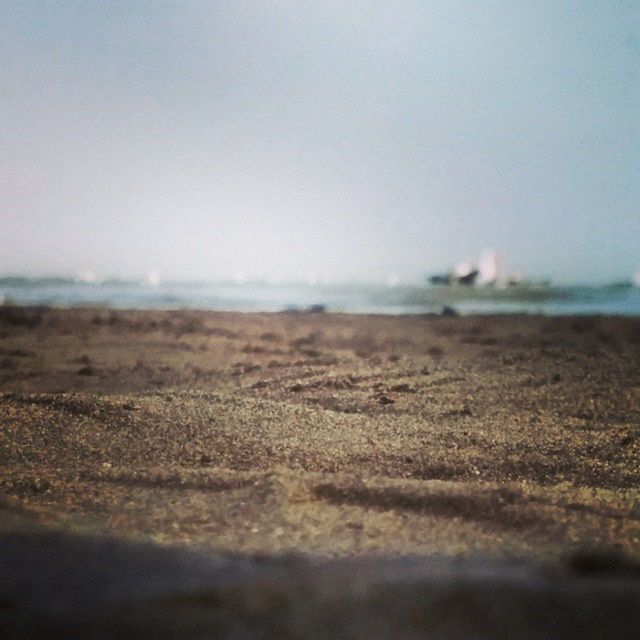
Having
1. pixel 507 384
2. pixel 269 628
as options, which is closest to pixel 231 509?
pixel 269 628

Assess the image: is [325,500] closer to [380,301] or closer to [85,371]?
[85,371]

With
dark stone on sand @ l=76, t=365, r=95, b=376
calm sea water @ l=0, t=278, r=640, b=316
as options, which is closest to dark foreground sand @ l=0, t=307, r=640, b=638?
dark stone on sand @ l=76, t=365, r=95, b=376

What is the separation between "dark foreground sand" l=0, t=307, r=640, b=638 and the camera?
Answer: 1486mm

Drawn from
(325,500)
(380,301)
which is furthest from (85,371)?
(380,301)

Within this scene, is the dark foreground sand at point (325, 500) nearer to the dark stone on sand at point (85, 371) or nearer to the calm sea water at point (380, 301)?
the dark stone on sand at point (85, 371)

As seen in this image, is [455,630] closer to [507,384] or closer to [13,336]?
[507,384]

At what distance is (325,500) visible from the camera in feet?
8.52

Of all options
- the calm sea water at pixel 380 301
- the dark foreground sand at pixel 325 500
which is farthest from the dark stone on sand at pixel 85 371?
the calm sea water at pixel 380 301

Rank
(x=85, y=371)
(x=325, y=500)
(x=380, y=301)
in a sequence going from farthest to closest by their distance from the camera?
(x=380, y=301) → (x=85, y=371) → (x=325, y=500)

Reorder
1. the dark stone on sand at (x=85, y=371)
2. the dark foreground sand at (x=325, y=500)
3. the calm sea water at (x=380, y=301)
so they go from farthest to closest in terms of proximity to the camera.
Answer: the calm sea water at (x=380, y=301)
the dark stone on sand at (x=85, y=371)
the dark foreground sand at (x=325, y=500)

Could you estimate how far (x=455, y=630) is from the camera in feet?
4.53

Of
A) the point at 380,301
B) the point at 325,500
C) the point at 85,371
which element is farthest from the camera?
the point at 380,301

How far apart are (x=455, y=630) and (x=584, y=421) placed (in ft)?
10.9

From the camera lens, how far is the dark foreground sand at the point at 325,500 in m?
1.49
